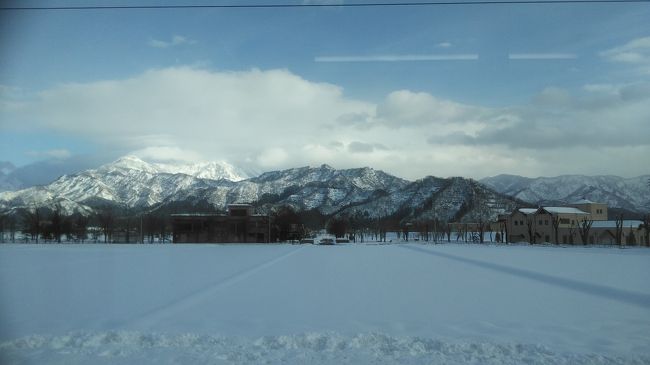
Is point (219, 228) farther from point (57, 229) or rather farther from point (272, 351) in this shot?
point (272, 351)

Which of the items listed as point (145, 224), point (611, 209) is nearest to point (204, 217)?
point (145, 224)

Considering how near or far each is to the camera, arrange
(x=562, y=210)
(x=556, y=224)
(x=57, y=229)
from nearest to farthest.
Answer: (x=556, y=224), (x=562, y=210), (x=57, y=229)

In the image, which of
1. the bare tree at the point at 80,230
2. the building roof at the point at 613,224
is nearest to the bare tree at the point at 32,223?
the bare tree at the point at 80,230

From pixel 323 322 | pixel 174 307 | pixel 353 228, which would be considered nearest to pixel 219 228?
pixel 353 228

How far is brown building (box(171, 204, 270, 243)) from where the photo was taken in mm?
90688

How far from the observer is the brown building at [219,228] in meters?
90.7

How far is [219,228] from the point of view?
91.1 m

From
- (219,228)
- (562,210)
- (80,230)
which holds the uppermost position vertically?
(562,210)

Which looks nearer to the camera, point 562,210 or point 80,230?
point 562,210

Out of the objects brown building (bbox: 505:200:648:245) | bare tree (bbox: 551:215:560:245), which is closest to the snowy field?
bare tree (bbox: 551:215:560:245)

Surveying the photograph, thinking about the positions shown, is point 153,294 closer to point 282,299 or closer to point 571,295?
point 282,299

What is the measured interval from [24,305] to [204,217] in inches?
3172

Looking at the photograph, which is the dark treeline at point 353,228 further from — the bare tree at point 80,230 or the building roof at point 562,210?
the bare tree at point 80,230

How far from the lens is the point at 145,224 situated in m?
114
